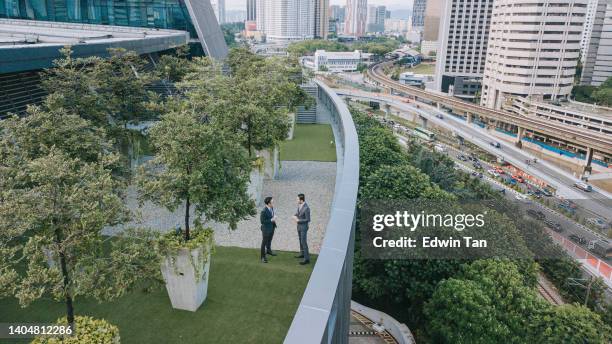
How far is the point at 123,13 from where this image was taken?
29766 mm

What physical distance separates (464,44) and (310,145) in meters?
81.4

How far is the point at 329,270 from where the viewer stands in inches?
215

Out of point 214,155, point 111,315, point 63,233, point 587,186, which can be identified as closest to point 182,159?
point 214,155

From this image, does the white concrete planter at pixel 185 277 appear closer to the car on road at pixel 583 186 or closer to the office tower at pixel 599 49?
the car on road at pixel 583 186

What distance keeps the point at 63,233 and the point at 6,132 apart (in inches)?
152

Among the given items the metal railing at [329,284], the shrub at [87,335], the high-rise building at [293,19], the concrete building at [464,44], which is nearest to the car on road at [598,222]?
the metal railing at [329,284]

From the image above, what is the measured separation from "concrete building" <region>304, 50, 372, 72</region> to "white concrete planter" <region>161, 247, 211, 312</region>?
384ft

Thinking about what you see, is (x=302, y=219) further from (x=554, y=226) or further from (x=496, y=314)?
(x=554, y=226)

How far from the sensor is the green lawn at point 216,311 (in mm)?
6648

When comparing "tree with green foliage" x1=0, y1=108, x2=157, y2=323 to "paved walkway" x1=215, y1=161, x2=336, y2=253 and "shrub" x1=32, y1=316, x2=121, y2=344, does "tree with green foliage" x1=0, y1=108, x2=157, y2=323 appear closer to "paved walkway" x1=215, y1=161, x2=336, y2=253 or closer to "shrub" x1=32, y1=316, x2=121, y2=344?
"shrub" x1=32, y1=316, x2=121, y2=344

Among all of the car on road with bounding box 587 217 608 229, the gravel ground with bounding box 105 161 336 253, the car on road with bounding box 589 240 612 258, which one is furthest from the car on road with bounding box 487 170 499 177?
the gravel ground with bounding box 105 161 336 253

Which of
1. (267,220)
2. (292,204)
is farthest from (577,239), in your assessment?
(267,220)

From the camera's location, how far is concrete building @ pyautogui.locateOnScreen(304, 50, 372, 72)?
121750 mm

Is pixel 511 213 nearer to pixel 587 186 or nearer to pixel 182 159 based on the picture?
pixel 587 186
